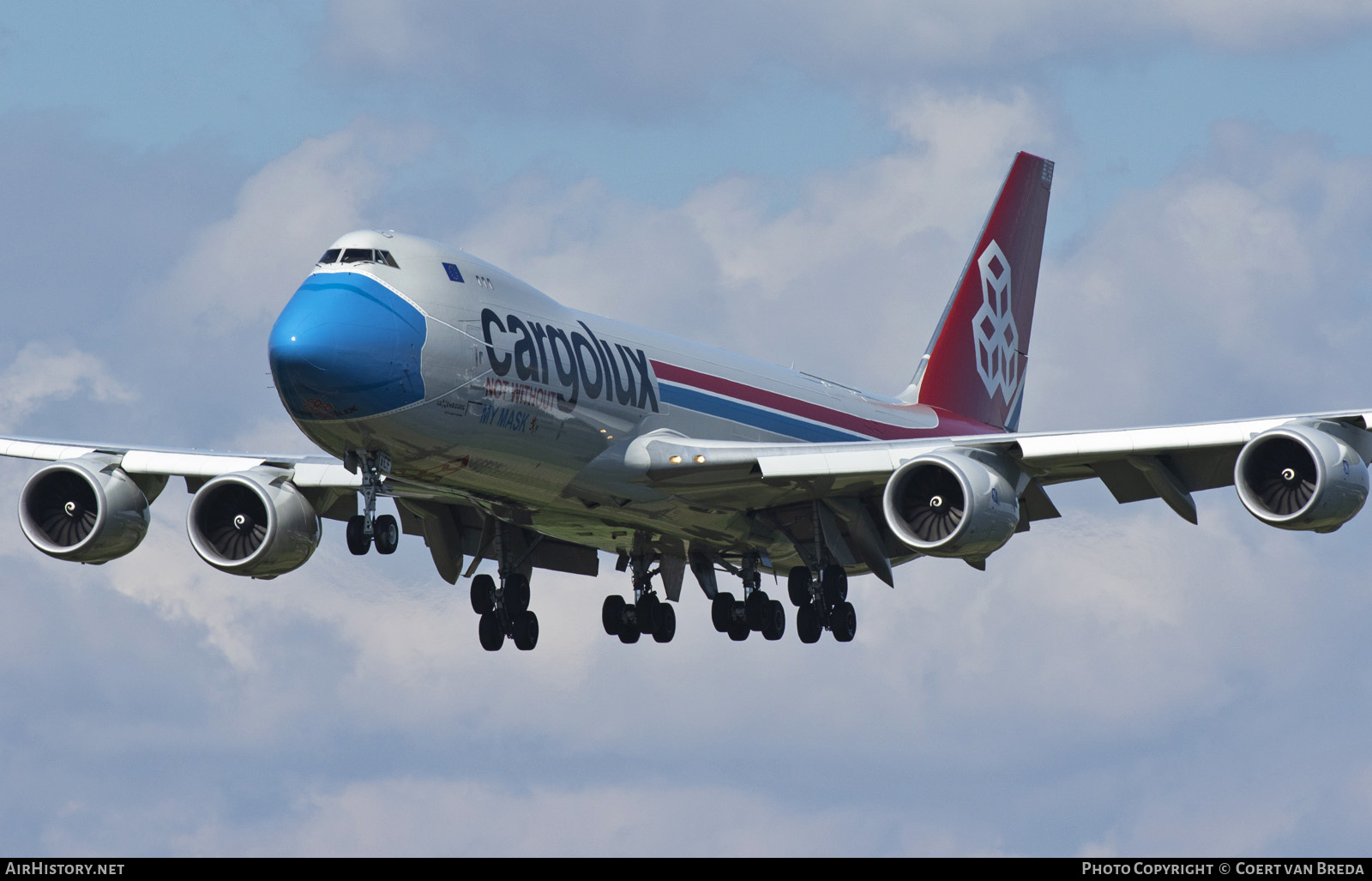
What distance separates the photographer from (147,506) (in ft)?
132

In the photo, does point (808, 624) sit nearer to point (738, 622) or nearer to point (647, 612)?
point (738, 622)

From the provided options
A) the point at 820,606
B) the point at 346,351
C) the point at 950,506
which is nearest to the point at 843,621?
the point at 820,606

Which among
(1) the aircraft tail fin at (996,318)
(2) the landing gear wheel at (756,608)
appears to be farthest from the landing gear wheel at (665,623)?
(1) the aircraft tail fin at (996,318)

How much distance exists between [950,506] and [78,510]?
1755 cm

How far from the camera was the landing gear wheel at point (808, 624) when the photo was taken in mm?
40344

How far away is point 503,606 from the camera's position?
4147 cm

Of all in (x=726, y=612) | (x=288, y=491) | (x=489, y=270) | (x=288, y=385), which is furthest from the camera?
(x=726, y=612)

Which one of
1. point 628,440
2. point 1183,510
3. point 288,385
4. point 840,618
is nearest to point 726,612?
point 840,618

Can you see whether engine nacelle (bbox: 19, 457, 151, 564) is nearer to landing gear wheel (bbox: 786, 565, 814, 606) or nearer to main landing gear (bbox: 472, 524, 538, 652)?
main landing gear (bbox: 472, 524, 538, 652)

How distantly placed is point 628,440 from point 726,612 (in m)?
8.14

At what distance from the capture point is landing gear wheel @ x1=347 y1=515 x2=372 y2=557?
3244 cm

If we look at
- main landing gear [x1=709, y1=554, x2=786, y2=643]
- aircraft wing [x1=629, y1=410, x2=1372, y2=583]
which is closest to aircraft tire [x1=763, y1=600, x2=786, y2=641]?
main landing gear [x1=709, y1=554, x2=786, y2=643]
